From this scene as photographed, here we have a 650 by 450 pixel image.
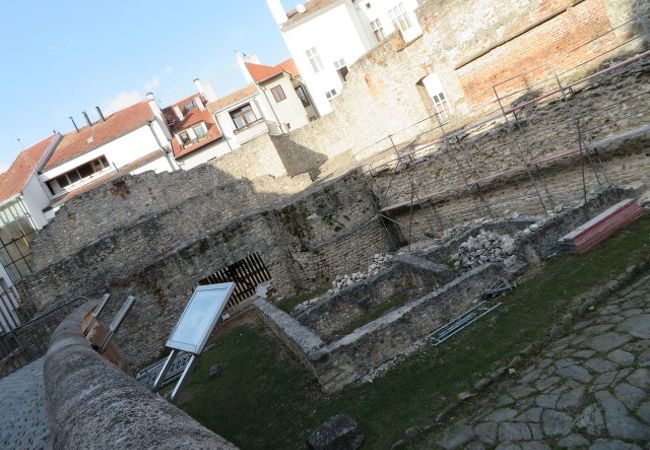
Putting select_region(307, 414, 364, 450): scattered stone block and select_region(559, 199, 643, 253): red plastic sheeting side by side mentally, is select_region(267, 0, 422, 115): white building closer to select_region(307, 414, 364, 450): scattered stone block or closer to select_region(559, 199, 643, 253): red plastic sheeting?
select_region(559, 199, 643, 253): red plastic sheeting

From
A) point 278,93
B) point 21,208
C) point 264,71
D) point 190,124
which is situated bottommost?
point 21,208

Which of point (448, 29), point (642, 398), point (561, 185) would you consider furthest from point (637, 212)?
point (448, 29)

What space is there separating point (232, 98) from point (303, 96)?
20.9 ft

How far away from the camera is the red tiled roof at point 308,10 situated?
3053 centimetres

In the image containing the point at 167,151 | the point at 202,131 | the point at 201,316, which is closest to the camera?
the point at 201,316

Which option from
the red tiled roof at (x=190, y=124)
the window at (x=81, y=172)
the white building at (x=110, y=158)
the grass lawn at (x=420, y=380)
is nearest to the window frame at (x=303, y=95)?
the red tiled roof at (x=190, y=124)

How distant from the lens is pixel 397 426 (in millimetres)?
4590

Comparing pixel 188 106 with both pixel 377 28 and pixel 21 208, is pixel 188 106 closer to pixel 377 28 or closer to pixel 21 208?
pixel 21 208

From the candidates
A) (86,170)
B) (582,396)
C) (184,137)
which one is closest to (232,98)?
(184,137)

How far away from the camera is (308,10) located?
31547 mm

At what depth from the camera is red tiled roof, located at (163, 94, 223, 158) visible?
A: 29844 millimetres

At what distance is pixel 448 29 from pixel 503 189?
25.1 ft

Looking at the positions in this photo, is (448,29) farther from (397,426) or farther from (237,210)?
(397,426)

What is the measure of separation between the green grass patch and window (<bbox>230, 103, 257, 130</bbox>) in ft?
65.4
